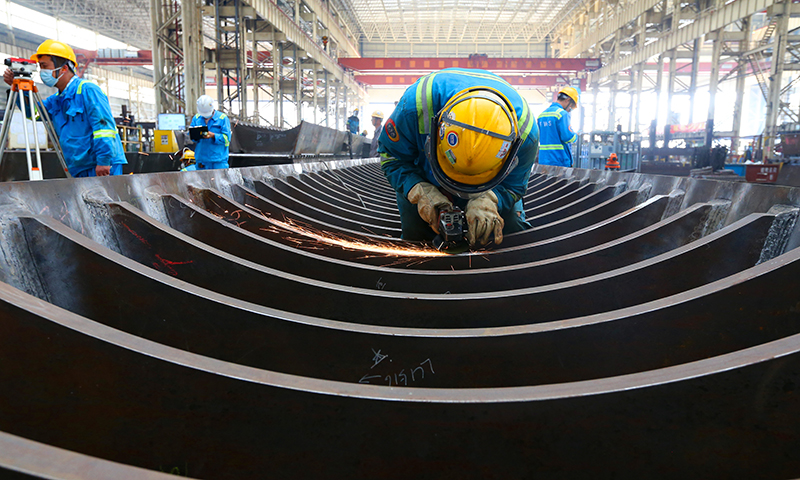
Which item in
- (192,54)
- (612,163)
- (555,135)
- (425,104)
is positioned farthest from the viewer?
(612,163)

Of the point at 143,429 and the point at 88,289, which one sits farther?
the point at 88,289

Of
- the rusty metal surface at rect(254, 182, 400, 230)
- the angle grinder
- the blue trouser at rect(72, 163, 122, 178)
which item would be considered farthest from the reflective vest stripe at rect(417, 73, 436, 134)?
the blue trouser at rect(72, 163, 122, 178)

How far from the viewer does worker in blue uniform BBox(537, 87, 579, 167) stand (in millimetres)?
4891

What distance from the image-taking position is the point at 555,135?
5098 millimetres

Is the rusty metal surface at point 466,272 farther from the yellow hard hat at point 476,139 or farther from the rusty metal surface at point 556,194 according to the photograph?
the rusty metal surface at point 556,194

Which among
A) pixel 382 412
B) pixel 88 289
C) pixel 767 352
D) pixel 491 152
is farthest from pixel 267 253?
pixel 767 352

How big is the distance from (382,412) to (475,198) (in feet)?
5.16

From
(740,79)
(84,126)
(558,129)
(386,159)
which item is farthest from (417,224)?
(740,79)

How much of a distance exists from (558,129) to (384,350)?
433 cm

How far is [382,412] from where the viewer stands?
2.78ft

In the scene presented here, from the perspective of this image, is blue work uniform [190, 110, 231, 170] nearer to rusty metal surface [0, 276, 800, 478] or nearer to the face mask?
the face mask

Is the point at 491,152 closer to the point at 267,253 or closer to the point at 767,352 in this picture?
the point at 267,253

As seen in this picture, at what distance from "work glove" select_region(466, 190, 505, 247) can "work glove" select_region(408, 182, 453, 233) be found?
0.43ft

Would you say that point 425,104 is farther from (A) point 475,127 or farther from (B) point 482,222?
(B) point 482,222
